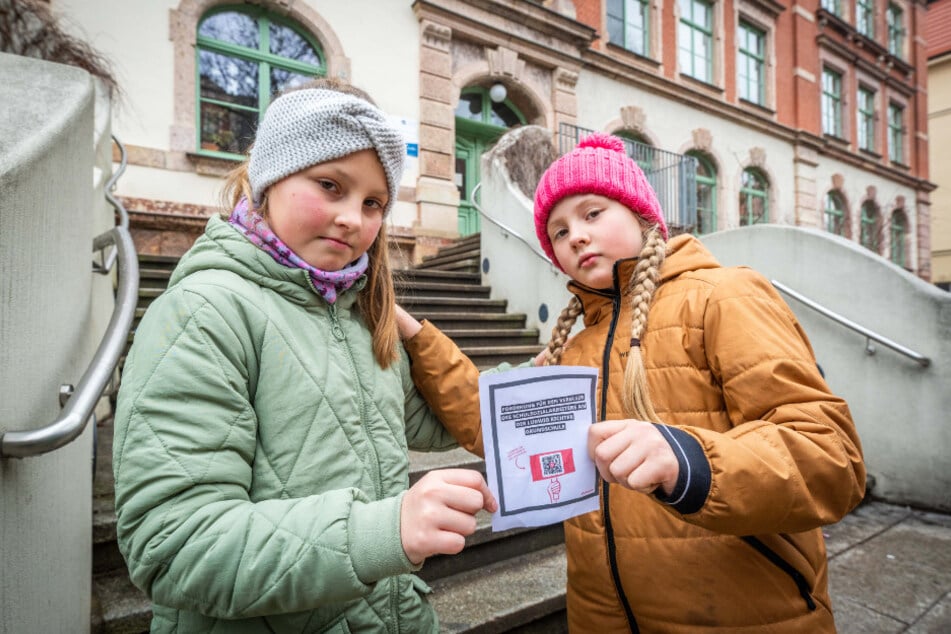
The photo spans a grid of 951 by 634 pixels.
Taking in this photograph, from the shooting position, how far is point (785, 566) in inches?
45.3

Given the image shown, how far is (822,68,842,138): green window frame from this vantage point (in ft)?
47.5

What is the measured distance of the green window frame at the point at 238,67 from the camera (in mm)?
6766

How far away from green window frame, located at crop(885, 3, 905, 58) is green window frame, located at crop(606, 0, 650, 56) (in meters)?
11.3

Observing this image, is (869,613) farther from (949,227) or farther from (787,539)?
(949,227)

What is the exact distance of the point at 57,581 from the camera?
131 cm

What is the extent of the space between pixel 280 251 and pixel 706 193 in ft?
42.2

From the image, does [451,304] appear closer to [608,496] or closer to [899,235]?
[608,496]

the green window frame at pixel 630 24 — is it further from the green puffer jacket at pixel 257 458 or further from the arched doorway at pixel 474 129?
the green puffer jacket at pixel 257 458

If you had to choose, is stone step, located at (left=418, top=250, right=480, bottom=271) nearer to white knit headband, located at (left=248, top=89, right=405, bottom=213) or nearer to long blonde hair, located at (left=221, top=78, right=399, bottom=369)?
long blonde hair, located at (left=221, top=78, right=399, bottom=369)

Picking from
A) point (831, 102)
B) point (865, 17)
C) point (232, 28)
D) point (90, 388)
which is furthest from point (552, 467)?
point (865, 17)

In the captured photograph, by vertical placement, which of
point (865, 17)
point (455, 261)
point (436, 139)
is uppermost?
point (865, 17)

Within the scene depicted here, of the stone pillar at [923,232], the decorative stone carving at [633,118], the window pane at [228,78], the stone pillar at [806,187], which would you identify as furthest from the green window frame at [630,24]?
the stone pillar at [923,232]

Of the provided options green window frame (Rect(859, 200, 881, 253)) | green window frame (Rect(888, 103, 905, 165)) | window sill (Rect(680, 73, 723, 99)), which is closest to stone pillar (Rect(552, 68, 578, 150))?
window sill (Rect(680, 73, 723, 99))

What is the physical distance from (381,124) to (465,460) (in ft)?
7.15
